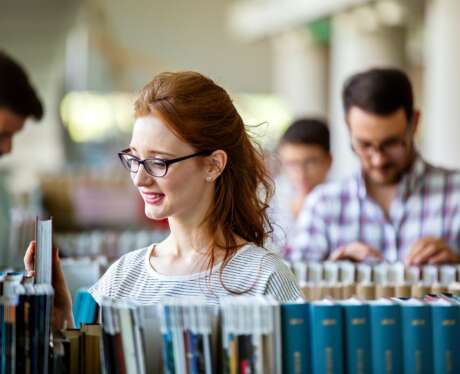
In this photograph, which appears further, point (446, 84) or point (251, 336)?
point (446, 84)

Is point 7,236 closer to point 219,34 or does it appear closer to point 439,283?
point 439,283

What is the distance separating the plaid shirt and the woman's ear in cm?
198

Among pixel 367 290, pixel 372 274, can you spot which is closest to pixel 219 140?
pixel 367 290

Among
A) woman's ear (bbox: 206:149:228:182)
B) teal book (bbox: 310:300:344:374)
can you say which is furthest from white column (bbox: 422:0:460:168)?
teal book (bbox: 310:300:344:374)

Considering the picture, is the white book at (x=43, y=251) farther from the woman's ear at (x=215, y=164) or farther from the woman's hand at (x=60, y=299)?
the woman's ear at (x=215, y=164)

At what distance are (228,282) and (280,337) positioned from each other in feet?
1.04

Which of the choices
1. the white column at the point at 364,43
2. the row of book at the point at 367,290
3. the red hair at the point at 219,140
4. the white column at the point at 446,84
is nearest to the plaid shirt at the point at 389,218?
the row of book at the point at 367,290

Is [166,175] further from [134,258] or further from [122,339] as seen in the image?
[122,339]

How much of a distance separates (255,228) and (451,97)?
12.0 metres

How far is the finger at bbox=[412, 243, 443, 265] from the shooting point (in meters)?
4.59

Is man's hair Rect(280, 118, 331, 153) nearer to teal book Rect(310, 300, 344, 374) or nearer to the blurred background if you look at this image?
the blurred background

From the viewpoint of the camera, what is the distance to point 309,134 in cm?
648

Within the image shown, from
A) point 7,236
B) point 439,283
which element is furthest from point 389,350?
point 7,236

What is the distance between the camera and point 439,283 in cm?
432
